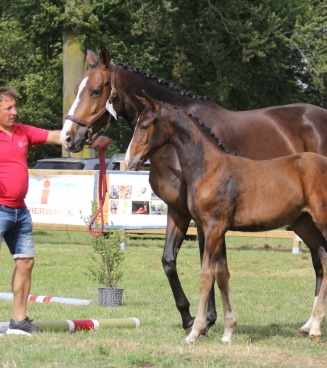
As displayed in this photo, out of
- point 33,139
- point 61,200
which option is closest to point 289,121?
point 33,139

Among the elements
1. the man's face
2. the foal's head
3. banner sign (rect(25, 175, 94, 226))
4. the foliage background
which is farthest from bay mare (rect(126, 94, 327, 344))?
the foliage background

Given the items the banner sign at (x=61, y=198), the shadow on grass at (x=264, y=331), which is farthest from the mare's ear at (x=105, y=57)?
the banner sign at (x=61, y=198)

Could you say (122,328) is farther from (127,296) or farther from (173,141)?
(127,296)

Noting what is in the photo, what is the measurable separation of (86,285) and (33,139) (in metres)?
4.89

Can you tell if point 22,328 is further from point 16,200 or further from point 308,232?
point 308,232

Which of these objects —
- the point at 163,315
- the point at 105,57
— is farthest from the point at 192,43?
the point at 105,57

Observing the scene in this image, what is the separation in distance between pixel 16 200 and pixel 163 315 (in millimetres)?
2505

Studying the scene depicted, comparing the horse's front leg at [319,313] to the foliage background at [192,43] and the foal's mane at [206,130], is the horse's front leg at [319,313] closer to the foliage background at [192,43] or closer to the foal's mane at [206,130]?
the foal's mane at [206,130]

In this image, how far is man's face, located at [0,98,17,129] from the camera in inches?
270

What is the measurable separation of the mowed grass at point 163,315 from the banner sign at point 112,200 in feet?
2.77

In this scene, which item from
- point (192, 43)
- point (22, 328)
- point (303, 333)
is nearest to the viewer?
point (22, 328)

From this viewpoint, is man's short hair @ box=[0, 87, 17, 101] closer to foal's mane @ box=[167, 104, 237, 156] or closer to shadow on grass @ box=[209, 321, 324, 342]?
foal's mane @ box=[167, 104, 237, 156]

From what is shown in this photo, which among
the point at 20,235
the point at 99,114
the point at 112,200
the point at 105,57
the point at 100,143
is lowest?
the point at 20,235

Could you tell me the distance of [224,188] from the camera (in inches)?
264
